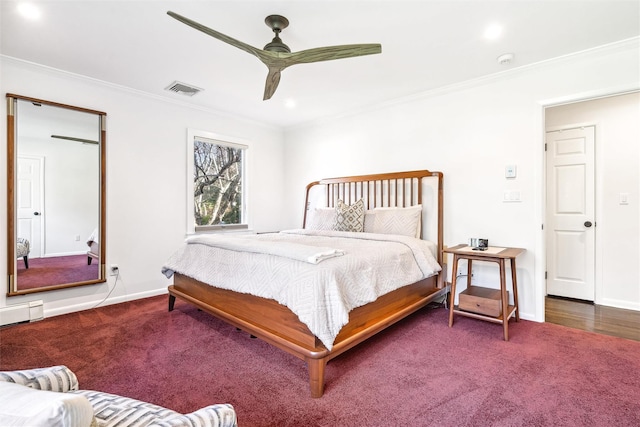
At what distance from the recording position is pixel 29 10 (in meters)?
2.10

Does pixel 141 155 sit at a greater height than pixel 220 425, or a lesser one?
greater

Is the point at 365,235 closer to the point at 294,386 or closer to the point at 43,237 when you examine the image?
the point at 294,386

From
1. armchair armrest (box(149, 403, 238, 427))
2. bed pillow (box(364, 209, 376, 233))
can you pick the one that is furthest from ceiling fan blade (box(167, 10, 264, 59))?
bed pillow (box(364, 209, 376, 233))

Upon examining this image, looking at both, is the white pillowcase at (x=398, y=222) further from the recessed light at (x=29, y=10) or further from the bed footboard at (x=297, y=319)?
the recessed light at (x=29, y=10)

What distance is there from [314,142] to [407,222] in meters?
2.18

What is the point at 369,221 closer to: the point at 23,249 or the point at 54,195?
the point at 54,195

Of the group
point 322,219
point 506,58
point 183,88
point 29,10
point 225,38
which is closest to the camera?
point 225,38

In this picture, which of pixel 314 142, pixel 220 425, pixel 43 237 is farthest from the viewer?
pixel 314 142

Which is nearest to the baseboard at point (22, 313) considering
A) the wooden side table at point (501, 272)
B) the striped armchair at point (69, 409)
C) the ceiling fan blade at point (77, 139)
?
the ceiling fan blade at point (77, 139)

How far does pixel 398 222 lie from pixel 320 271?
Answer: 1.71 m

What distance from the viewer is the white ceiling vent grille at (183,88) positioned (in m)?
3.37

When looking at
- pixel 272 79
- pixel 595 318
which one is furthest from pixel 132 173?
pixel 595 318

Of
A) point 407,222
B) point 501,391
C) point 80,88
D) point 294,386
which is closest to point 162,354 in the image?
point 294,386

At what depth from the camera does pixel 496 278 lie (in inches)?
121
